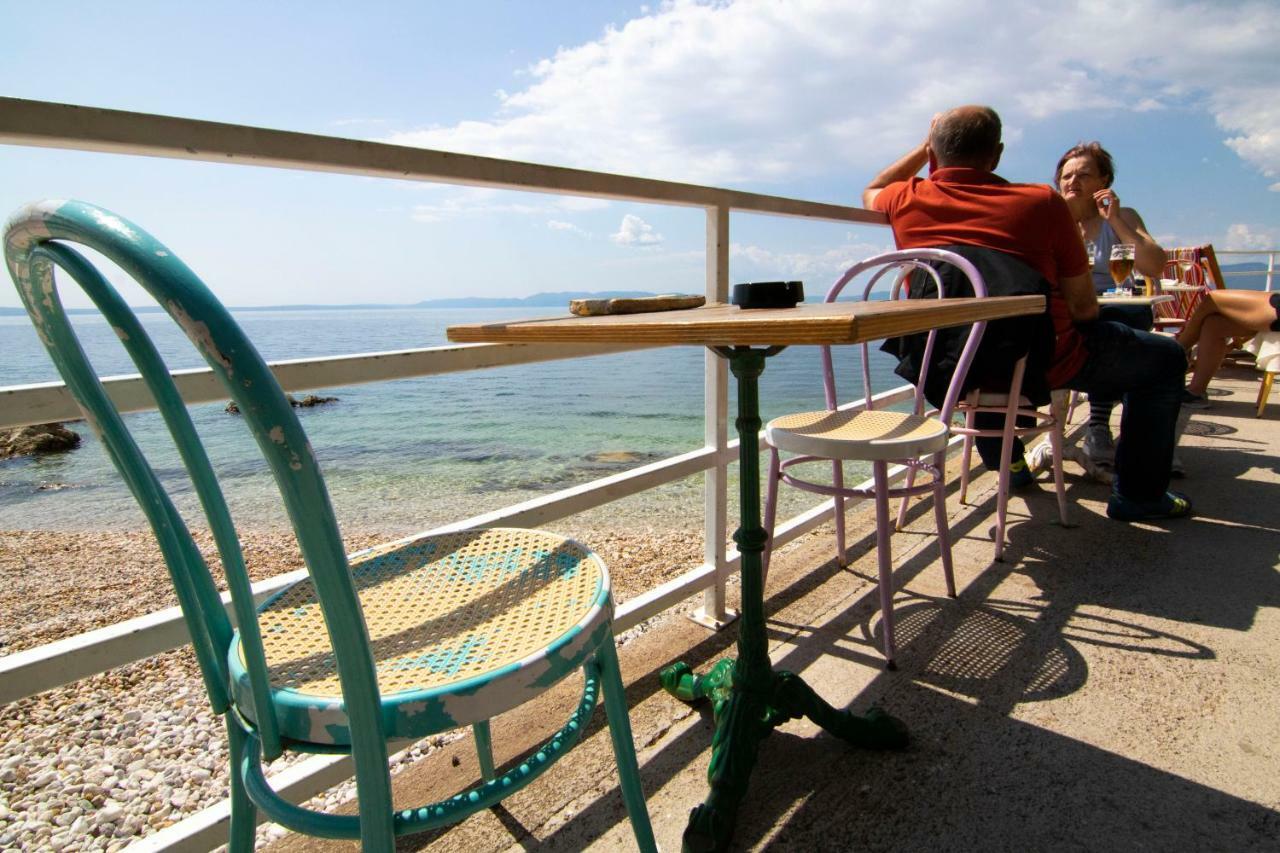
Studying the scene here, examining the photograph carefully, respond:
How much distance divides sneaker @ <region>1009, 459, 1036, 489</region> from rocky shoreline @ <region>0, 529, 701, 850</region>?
6.40ft

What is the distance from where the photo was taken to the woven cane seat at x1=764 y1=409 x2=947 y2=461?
1.69m

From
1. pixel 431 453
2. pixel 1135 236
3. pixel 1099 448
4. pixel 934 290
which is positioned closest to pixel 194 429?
pixel 934 290

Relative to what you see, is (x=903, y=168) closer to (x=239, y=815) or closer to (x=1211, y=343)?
(x=1211, y=343)

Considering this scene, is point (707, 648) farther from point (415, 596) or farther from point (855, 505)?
point (855, 505)

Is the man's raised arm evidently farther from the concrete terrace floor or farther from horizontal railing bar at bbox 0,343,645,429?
horizontal railing bar at bbox 0,343,645,429

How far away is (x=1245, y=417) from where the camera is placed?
4449 millimetres

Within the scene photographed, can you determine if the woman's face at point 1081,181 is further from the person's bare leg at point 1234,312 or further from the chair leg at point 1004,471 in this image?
the chair leg at point 1004,471

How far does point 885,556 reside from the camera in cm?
177

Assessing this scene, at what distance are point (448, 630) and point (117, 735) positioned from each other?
280cm

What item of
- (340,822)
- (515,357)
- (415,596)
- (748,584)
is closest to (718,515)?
(748,584)

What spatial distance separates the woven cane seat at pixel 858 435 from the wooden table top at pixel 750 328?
1.61ft

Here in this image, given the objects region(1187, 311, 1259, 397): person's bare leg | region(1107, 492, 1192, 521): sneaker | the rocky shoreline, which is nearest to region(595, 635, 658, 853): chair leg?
the rocky shoreline

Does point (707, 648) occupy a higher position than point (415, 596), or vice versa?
point (415, 596)

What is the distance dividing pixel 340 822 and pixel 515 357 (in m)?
1.05
